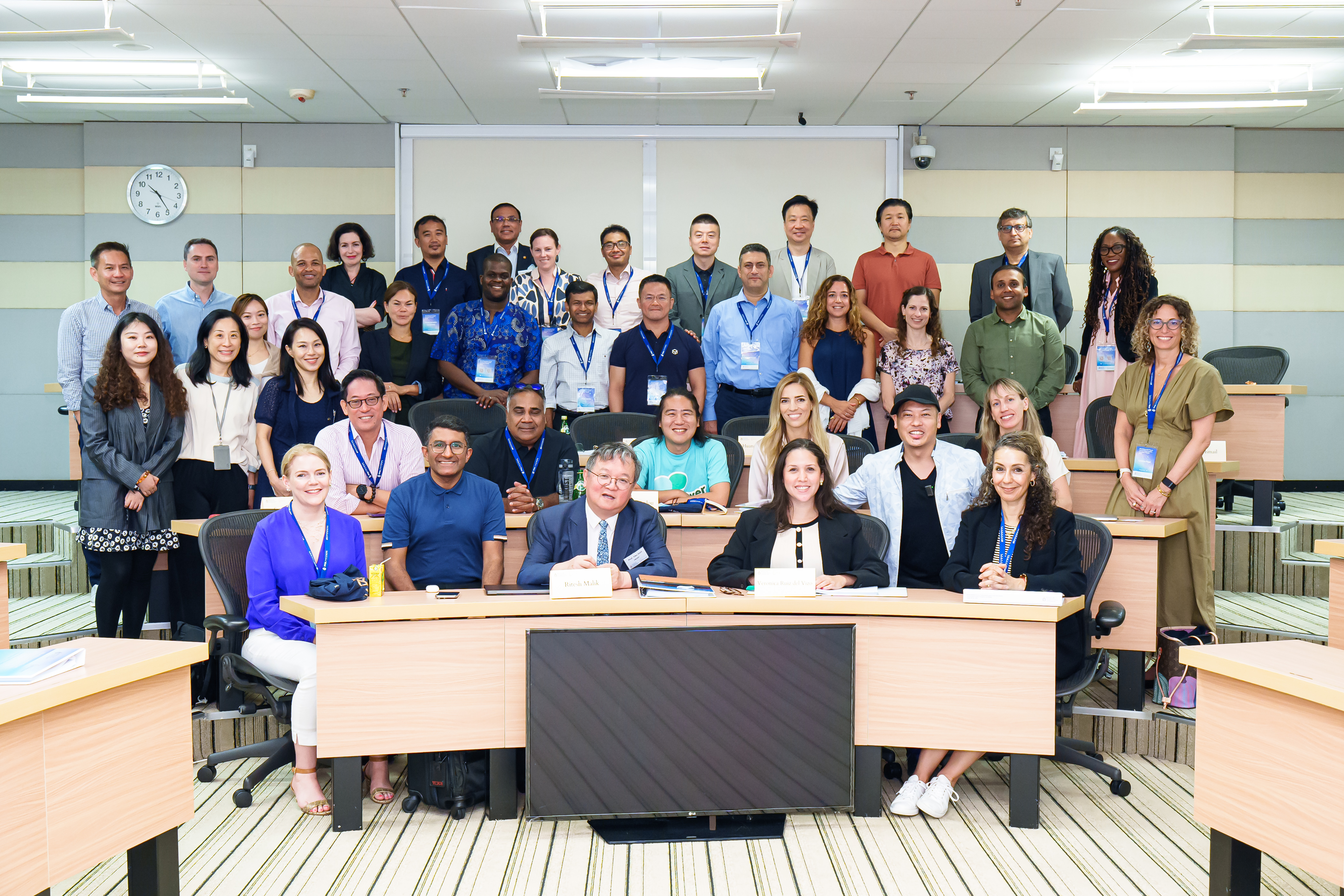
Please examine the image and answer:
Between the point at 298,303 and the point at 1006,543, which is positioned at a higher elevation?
the point at 298,303

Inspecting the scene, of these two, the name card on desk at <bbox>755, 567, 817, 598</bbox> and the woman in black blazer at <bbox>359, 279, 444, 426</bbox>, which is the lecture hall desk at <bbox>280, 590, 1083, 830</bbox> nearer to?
the name card on desk at <bbox>755, 567, 817, 598</bbox>

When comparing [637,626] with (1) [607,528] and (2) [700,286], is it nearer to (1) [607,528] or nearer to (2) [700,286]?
(1) [607,528]

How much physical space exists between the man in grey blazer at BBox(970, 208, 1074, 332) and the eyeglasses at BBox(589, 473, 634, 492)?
3.42m

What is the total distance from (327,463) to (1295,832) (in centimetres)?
306

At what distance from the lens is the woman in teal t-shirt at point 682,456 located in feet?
15.9

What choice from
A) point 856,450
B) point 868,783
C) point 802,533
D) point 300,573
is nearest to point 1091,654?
point 868,783

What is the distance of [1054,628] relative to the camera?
10.6ft

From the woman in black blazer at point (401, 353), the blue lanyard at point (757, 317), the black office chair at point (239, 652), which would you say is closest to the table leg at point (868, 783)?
the black office chair at point (239, 652)

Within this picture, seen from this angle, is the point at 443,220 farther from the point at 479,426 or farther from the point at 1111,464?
the point at 1111,464

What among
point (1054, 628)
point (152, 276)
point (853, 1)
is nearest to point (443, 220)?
point (152, 276)

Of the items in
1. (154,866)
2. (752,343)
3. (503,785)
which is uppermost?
(752,343)

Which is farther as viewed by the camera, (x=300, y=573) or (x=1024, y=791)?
(x=300, y=573)

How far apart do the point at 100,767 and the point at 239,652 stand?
1.41 meters

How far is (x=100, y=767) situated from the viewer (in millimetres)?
2260
